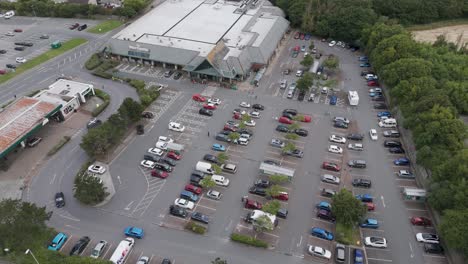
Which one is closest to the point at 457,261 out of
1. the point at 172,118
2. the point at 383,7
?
the point at 172,118

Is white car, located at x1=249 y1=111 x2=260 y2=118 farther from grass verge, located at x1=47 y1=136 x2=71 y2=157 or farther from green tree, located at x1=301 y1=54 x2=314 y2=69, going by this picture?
grass verge, located at x1=47 y1=136 x2=71 y2=157

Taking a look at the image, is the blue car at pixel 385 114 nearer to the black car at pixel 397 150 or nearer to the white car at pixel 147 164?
the black car at pixel 397 150

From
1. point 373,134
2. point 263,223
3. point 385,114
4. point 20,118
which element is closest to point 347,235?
point 263,223

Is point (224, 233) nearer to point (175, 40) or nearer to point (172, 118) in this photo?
point (172, 118)

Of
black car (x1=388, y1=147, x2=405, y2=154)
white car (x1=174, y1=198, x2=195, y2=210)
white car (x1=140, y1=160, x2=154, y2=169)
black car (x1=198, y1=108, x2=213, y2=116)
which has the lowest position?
white car (x1=174, y1=198, x2=195, y2=210)

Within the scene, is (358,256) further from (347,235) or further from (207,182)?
(207,182)

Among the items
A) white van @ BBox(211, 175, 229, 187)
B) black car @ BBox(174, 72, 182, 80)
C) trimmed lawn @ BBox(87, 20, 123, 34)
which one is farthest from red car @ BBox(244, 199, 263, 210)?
trimmed lawn @ BBox(87, 20, 123, 34)
